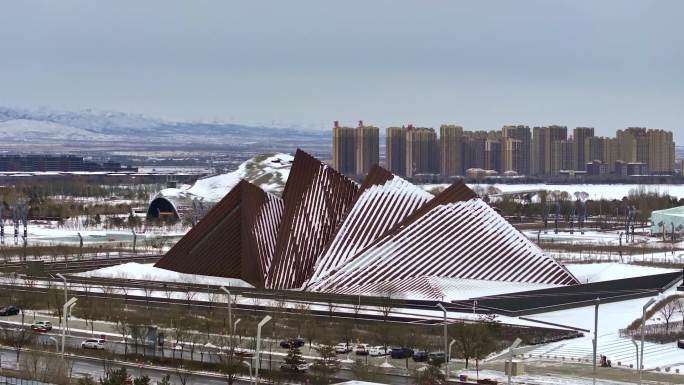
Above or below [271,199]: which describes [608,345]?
below

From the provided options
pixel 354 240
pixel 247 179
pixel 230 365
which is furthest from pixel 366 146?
pixel 230 365

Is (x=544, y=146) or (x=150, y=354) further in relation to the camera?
(x=544, y=146)

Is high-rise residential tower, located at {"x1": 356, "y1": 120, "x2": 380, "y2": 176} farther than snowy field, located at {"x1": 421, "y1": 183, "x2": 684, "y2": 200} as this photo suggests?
Yes

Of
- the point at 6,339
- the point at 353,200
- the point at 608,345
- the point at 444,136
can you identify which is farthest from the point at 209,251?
the point at 444,136

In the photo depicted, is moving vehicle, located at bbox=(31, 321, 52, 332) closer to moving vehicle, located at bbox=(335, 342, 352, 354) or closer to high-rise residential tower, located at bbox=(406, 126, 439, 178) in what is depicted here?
moving vehicle, located at bbox=(335, 342, 352, 354)

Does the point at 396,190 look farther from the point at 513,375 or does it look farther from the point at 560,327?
the point at 513,375

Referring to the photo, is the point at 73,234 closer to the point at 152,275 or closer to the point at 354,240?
the point at 152,275

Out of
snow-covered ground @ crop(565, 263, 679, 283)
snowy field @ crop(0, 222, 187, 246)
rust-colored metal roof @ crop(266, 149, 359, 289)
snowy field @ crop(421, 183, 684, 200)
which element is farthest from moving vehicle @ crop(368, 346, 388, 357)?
snowy field @ crop(421, 183, 684, 200)
